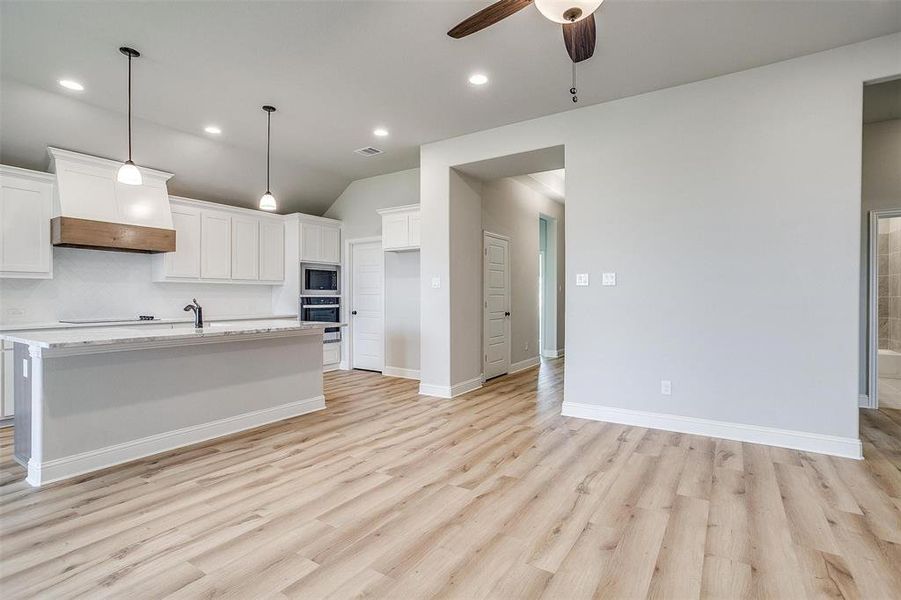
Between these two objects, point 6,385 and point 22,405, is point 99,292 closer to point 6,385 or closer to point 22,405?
point 6,385

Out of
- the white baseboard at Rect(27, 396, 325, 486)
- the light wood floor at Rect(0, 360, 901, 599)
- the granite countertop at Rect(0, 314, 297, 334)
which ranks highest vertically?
the granite countertop at Rect(0, 314, 297, 334)

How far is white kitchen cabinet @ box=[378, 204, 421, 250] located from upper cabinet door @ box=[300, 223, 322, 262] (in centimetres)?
119

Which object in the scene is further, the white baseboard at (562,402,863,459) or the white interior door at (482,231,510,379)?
the white interior door at (482,231,510,379)

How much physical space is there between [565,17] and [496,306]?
175 inches

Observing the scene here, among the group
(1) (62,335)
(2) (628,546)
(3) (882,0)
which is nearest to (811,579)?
(2) (628,546)

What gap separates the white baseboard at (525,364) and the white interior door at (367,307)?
1991 mm

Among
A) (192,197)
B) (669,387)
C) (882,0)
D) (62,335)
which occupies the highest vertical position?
(882,0)

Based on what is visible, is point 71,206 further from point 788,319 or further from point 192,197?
point 788,319

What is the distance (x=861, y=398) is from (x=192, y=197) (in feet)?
27.6

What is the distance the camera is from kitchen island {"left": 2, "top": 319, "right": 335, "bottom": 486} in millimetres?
2770

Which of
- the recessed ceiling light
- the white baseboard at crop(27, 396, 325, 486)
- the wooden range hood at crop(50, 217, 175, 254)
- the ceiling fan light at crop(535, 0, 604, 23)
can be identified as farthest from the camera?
the wooden range hood at crop(50, 217, 175, 254)

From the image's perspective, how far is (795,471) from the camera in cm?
290

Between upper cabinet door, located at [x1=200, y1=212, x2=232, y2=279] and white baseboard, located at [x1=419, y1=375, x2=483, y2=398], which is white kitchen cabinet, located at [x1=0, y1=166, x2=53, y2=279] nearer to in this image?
upper cabinet door, located at [x1=200, y1=212, x2=232, y2=279]

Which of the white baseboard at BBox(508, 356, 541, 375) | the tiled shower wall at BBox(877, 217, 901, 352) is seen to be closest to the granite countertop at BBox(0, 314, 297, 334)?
the white baseboard at BBox(508, 356, 541, 375)
